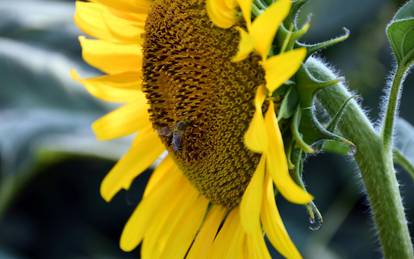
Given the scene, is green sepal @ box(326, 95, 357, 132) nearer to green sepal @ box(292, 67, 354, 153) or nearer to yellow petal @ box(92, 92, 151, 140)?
green sepal @ box(292, 67, 354, 153)

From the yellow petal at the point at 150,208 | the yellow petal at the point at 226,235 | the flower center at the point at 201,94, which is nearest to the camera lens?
the flower center at the point at 201,94

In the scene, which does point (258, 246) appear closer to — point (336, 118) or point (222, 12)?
point (336, 118)

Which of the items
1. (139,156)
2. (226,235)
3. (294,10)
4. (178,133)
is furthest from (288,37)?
(139,156)

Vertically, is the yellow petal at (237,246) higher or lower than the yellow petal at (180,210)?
higher

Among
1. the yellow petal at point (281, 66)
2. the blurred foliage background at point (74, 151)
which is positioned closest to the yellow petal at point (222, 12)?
the yellow petal at point (281, 66)

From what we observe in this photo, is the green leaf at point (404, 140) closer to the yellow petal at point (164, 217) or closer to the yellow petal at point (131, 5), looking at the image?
the yellow petal at point (164, 217)

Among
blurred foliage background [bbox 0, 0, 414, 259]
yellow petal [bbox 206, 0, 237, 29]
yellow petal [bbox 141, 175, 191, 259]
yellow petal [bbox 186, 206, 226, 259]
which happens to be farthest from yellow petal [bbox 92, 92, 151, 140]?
blurred foliage background [bbox 0, 0, 414, 259]
